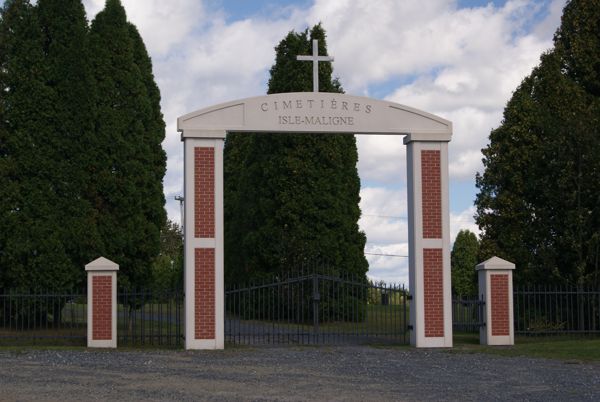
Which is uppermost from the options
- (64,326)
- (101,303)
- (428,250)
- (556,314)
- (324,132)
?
(324,132)

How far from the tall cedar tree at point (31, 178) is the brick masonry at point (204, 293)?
5311 millimetres

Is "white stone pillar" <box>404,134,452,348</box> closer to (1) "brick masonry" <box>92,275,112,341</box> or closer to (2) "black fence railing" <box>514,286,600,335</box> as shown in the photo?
(2) "black fence railing" <box>514,286,600,335</box>

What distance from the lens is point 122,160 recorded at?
25203 millimetres

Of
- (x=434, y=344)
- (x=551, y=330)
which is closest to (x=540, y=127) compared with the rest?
(x=551, y=330)

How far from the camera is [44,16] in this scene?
24.4 meters

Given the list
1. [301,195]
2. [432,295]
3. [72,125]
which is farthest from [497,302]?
[72,125]

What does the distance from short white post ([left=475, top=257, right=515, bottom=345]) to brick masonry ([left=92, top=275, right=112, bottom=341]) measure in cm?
815

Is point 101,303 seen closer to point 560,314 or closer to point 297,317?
point 297,317

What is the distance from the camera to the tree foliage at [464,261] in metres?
47.7

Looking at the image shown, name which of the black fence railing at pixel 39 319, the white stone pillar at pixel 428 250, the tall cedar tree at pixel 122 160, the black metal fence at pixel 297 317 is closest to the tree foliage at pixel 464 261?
the black metal fence at pixel 297 317

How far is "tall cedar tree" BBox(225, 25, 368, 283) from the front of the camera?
28.3m

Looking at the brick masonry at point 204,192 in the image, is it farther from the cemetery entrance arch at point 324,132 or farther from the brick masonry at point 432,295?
the brick masonry at point 432,295

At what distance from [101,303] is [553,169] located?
1250 centimetres

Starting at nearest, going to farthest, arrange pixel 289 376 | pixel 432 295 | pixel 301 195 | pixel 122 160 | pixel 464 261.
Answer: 1. pixel 289 376
2. pixel 432 295
3. pixel 122 160
4. pixel 301 195
5. pixel 464 261
